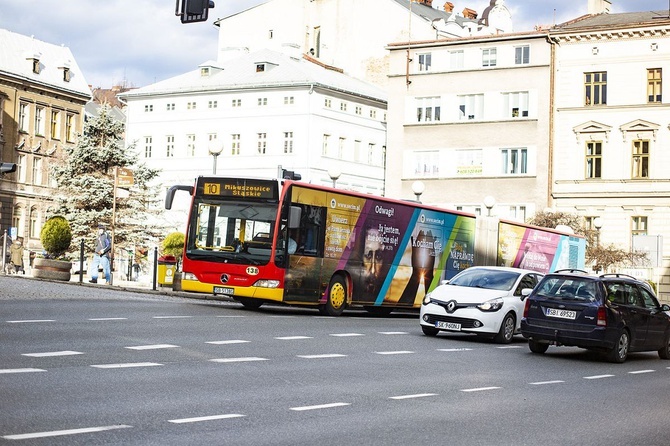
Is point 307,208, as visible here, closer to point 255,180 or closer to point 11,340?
point 255,180

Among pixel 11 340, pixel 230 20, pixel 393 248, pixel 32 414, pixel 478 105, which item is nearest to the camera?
pixel 32 414

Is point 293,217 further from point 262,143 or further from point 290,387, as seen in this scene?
point 262,143

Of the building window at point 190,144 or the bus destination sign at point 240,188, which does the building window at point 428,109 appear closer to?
the building window at point 190,144

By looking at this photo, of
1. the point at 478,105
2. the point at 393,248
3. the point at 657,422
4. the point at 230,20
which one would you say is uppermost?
the point at 230,20

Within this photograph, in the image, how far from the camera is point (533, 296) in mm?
21641

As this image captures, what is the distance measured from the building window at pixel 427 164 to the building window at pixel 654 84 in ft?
42.3

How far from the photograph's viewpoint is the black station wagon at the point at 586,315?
20938 mm

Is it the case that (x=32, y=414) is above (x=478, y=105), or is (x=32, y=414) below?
below

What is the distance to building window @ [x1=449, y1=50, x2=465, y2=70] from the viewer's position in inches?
2739

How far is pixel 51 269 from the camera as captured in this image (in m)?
37.7

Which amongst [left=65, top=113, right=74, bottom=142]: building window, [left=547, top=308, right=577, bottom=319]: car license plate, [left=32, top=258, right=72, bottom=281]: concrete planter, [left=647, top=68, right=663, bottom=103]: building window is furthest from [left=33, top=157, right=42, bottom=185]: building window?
[left=547, top=308, right=577, bottom=319]: car license plate

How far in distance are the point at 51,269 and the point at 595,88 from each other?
37276 mm

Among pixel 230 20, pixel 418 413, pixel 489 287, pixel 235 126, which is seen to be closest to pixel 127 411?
pixel 418 413

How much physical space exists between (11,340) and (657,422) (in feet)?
28.8
